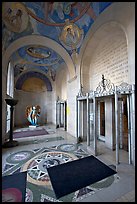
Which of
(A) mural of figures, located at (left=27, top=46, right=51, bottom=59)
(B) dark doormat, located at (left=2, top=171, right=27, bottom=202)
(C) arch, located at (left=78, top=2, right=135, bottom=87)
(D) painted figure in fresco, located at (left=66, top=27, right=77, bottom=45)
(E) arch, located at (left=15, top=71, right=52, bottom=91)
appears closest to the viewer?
(B) dark doormat, located at (left=2, top=171, right=27, bottom=202)

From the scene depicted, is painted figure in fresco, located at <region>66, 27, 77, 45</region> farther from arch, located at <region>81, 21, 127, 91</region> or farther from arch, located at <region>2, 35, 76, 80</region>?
arch, located at <region>81, 21, 127, 91</region>

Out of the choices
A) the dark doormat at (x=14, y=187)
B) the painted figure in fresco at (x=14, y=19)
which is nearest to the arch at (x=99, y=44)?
Answer: the painted figure in fresco at (x=14, y=19)

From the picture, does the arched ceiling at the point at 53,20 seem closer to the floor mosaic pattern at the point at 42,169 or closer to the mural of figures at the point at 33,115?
the floor mosaic pattern at the point at 42,169

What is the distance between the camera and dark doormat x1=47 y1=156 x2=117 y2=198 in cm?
224

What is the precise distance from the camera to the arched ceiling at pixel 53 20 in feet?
14.7

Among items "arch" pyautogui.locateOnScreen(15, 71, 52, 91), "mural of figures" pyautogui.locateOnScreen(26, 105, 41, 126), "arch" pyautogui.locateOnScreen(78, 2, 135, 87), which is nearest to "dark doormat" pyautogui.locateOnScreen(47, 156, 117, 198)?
"arch" pyautogui.locateOnScreen(78, 2, 135, 87)

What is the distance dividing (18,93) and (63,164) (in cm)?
1002

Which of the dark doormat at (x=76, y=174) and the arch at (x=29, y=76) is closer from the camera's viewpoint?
the dark doormat at (x=76, y=174)

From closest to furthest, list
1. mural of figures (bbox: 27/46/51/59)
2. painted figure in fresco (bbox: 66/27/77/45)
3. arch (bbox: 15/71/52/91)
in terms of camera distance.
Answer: painted figure in fresco (bbox: 66/27/77/45), mural of figures (bbox: 27/46/51/59), arch (bbox: 15/71/52/91)

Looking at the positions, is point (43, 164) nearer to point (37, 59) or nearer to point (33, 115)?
point (33, 115)

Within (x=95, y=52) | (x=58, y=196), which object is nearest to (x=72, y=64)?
(x=95, y=52)

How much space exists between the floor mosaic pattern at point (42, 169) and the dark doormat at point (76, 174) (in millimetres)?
109

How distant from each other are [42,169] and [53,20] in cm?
657

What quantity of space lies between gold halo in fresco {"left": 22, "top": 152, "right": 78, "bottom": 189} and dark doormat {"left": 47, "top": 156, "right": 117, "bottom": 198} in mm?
160
